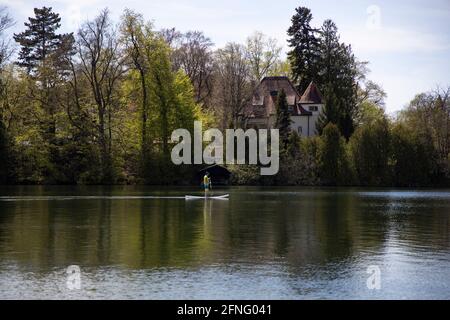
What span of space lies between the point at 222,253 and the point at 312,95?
8385 centimetres

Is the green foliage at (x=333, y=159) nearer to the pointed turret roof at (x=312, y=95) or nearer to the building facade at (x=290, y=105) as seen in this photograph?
the building facade at (x=290, y=105)

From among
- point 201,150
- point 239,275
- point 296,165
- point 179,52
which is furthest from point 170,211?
point 179,52

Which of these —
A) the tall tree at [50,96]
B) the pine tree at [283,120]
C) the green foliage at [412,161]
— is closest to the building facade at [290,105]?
the pine tree at [283,120]

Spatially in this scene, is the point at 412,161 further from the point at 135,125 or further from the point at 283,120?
the point at 135,125

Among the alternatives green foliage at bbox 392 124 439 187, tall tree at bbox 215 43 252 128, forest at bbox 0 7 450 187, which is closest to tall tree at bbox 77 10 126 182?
forest at bbox 0 7 450 187

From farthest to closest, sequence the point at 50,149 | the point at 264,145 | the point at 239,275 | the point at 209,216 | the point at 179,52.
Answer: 1. the point at 179,52
2. the point at 264,145
3. the point at 50,149
4. the point at 209,216
5. the point at 239,275

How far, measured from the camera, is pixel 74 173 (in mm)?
82062

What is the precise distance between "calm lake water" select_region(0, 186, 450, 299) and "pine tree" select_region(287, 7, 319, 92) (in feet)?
231

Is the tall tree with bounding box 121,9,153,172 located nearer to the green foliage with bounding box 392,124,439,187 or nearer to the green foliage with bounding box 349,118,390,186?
the green foliage with bounding box 349,118,390,186

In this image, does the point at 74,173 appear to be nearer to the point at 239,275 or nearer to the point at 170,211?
the point at 170,211

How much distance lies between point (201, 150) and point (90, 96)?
15709 millimetres

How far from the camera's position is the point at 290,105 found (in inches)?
4168

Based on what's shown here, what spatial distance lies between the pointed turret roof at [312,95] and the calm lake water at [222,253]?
6438cm
